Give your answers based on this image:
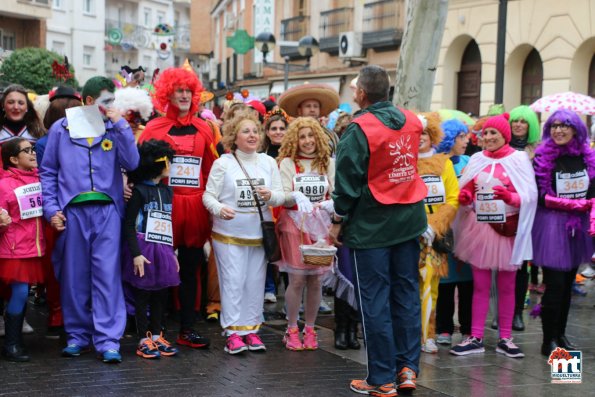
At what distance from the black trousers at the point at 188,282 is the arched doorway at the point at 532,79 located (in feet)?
51.4

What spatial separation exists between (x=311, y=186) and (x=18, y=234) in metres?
2.27

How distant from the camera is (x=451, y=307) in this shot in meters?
7.46

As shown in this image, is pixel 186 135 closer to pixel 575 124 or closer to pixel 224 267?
pixel 224 267

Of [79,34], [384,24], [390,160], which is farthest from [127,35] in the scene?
[390,160]

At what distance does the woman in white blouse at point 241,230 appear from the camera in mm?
6938

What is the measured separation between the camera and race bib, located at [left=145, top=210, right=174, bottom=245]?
665cm

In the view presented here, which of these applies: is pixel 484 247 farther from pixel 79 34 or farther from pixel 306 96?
pixel 79 34

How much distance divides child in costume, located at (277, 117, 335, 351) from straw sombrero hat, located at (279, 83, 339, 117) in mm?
1401

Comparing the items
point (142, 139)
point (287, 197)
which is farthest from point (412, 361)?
point (142, 139)

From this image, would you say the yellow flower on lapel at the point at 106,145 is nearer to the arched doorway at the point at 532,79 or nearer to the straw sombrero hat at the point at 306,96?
the straw sombrero hat at the point at 306,96

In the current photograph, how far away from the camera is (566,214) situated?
705 cm

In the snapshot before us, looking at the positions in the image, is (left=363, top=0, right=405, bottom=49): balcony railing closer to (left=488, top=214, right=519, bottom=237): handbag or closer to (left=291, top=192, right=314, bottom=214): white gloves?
(left=488, top=214, right=519, bottom=237): handbag

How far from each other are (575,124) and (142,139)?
3.40 meters

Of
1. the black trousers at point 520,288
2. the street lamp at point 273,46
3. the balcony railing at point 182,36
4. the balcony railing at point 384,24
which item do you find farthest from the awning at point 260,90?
the balcony railing at point 182,36
